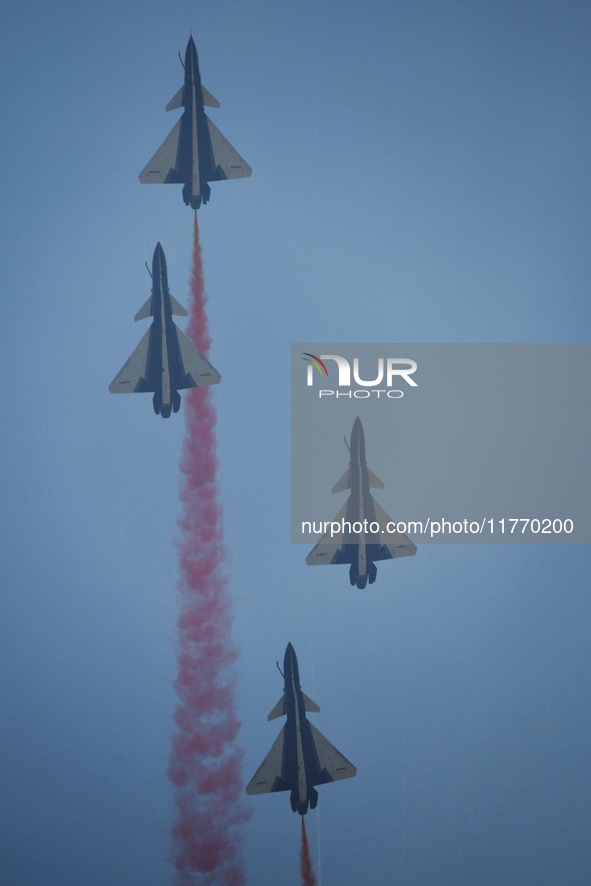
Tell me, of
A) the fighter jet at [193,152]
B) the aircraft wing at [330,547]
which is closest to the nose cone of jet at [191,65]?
the fighter jet at [193,152]

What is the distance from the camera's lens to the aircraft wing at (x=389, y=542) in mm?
5070

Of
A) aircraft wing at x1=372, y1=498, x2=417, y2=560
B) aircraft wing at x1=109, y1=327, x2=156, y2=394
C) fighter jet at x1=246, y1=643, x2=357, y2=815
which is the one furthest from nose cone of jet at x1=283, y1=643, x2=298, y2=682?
aircraft wing at x1=109, y1=327, x2=156, y2=394

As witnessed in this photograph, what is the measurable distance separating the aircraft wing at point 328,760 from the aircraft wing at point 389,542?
106 cm

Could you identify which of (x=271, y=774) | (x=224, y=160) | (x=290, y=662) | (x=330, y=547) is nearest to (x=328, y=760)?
(x=271, y=774)

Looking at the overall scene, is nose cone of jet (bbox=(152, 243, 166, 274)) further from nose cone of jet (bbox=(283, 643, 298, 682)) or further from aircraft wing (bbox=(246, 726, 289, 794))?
aircraft wing (bbox=(246, 726, 289, 794))

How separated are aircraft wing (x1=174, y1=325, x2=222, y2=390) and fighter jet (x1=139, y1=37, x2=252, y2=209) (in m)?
0.76

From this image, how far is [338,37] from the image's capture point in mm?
5066

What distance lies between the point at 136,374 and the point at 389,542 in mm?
A: 1701

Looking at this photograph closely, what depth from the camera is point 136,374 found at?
5.04 m

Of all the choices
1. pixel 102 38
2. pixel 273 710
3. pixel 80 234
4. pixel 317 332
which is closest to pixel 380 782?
pixel 273 710

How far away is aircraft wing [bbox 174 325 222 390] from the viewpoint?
5.03 meters

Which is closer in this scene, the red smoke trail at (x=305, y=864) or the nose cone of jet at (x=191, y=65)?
the nose cone of jet at (x=191, y=65)

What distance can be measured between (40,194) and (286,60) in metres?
1.57

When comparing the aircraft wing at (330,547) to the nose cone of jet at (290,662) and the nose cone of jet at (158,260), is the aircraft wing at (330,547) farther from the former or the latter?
the nose cone of jet at (158,260)
